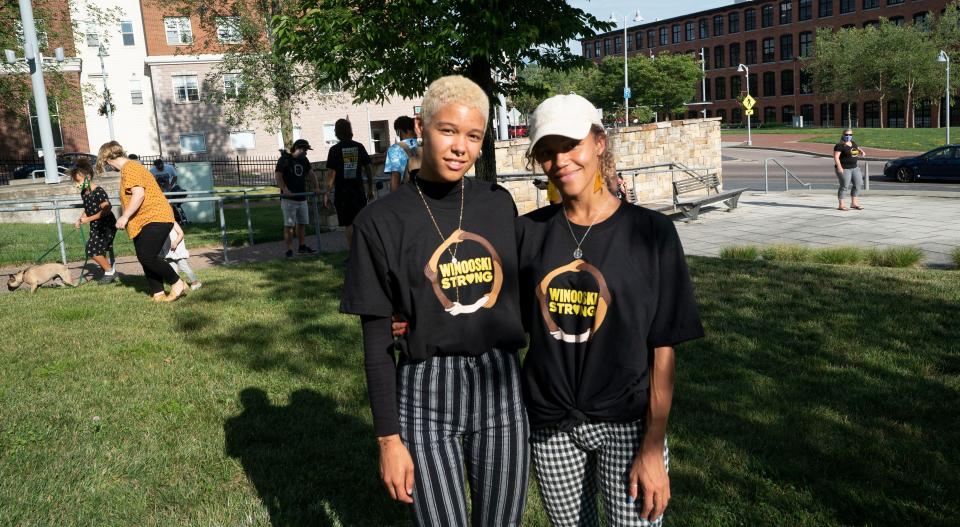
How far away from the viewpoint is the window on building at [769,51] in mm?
78769

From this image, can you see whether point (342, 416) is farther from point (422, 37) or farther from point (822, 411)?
point (422, 37)

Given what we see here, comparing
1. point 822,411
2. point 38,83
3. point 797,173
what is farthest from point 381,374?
point 797,173

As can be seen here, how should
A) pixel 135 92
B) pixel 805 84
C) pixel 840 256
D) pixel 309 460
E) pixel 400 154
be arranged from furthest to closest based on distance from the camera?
pixel 805 84 < pixel 135 92 < pixel 840 256 < pixel 400 154 < pixel 309 460

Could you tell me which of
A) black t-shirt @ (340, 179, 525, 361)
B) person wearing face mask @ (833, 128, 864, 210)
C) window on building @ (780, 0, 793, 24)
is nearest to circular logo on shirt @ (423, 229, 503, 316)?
black t-shirt @ (340, 179, 525, 361)

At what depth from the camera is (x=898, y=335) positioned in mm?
Result: 6332

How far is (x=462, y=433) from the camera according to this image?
2344mm

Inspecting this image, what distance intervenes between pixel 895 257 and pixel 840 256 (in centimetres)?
68

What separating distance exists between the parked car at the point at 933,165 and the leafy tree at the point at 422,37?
2064 cm

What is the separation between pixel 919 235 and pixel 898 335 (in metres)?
7.54

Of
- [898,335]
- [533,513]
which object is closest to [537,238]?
[533,513]

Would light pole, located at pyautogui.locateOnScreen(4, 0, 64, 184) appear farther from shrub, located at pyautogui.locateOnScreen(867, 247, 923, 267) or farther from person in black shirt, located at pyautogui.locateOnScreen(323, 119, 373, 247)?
shrub, located at pyautogui.locateOnScreen(867, 247, 923, 267)

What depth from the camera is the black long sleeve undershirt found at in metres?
2.26

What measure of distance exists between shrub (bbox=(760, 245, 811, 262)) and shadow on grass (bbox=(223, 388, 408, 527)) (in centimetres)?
786

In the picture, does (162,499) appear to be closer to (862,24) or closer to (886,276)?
(886,276)
